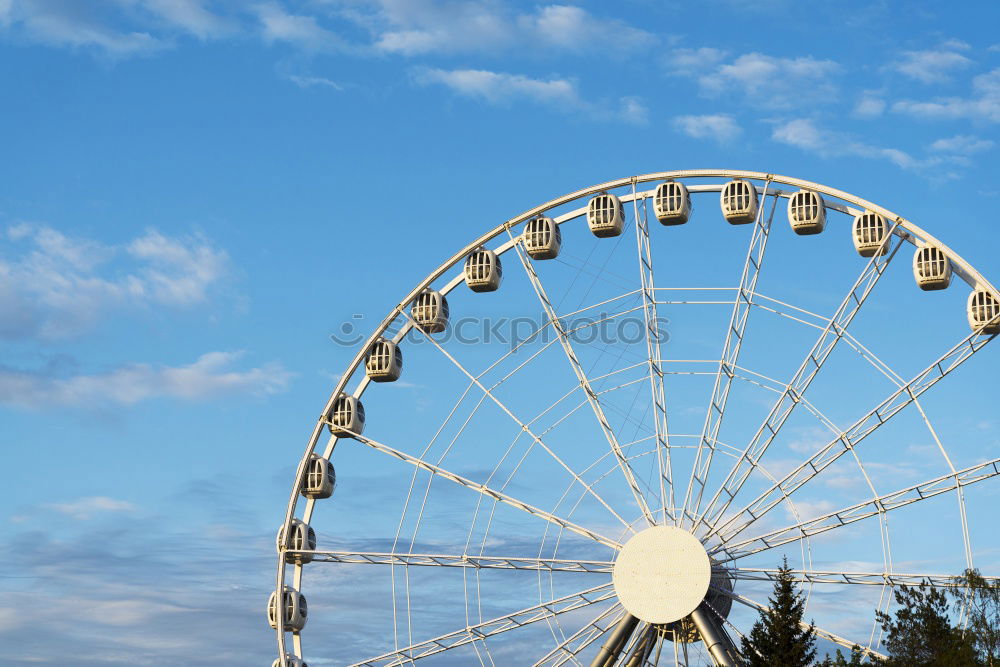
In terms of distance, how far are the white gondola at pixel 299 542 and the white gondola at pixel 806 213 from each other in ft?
59.0

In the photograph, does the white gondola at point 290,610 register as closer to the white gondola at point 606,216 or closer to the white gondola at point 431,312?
the white gondola at point 431,312

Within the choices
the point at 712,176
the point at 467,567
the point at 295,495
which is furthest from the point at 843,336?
the point at 295,495

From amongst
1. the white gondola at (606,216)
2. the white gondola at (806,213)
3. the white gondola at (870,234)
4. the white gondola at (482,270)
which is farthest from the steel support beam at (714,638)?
the white gondola at (482,270)

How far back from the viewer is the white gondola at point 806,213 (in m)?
44.7

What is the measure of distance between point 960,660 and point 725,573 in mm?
7250

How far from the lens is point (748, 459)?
43.3 meters

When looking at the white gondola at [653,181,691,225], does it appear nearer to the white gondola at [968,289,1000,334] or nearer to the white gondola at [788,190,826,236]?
the white gondola at [788,190,826,236]

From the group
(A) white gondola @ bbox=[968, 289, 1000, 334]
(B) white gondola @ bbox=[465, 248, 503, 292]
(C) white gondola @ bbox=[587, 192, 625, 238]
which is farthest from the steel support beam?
(B) white gondola @ bbox=[465, 248, 503, 292]

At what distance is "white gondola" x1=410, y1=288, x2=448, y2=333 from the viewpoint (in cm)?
4838

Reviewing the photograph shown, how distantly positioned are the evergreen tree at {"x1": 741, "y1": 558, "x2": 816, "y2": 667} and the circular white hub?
7.76ft

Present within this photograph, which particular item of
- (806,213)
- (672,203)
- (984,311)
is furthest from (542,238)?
(984,311)

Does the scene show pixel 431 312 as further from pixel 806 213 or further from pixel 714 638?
pixel 714 638

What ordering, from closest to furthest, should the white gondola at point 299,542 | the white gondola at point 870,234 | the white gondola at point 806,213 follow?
the white gondola at point 870,234
the white gondola at point 806,213
the white gondola at point 299,542

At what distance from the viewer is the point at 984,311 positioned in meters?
42.3
